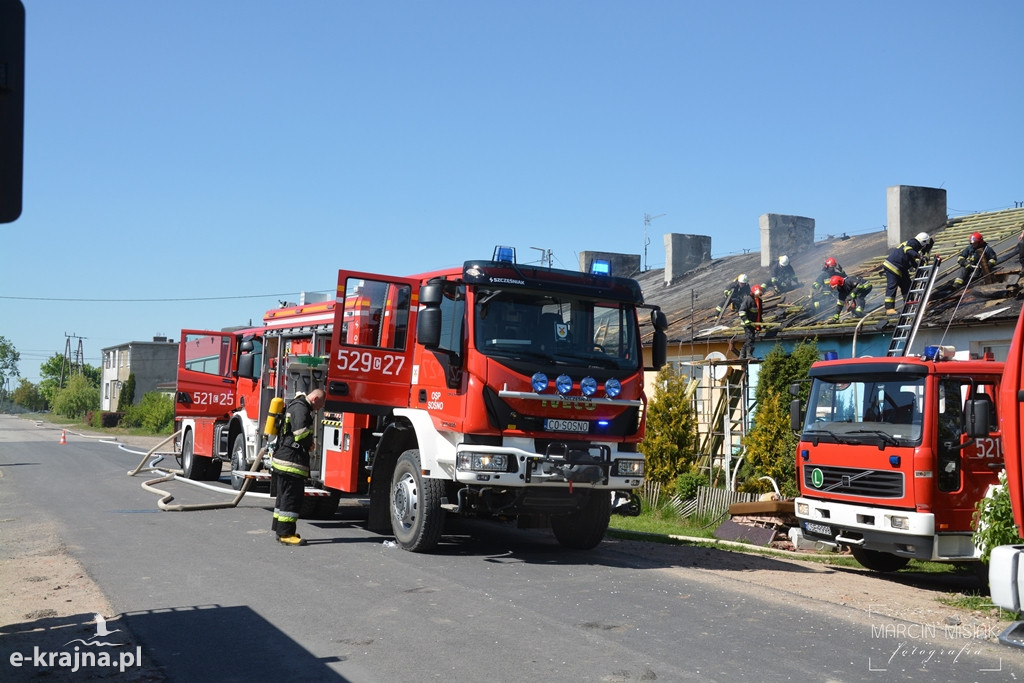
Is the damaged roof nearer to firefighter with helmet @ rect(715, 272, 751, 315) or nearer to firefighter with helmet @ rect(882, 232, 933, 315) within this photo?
firefighter with helmet @ rect(882, 232, 933, 315)

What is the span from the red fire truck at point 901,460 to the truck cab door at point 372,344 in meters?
4.94

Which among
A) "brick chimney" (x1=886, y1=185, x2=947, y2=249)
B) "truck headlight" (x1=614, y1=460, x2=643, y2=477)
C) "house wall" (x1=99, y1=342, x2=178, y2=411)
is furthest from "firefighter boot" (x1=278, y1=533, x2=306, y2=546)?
"house wall" (x1=99, y1=342, x2=178, y2=411)

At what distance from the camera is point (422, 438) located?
10.5 m

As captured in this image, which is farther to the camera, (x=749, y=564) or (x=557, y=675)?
(x=749, y=564)

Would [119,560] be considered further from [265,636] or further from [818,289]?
[818,289]

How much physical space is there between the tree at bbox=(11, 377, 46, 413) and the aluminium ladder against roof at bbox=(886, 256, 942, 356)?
146 meters

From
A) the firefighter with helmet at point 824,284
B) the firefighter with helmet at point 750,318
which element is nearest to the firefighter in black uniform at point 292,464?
the firefighter with helmet at point 750,318

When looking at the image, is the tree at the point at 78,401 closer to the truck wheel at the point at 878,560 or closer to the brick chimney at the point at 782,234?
the brick chimney at the point at 782,234

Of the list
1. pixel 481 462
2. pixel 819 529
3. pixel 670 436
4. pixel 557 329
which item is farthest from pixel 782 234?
pixel 481 462

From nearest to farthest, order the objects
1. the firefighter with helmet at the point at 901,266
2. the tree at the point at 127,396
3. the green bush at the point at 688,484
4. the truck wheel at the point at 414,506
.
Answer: the truck wheel at the point at 414,506
the firefighter with helmet at the point at 901,266
the green bush at the point at 688,484
the tree at the point at 127,396

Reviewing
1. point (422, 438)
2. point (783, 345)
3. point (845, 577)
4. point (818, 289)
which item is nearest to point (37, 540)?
point (422, 438)

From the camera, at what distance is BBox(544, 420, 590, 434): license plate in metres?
10.2

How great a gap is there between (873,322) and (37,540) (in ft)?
44.7

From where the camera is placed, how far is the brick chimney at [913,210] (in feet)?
74.2
